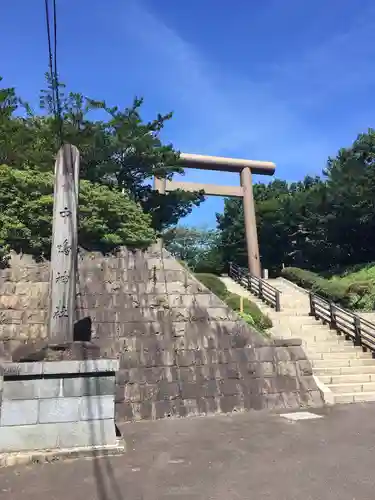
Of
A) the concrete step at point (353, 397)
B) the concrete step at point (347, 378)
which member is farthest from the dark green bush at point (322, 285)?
the concrete step at point (353, 397)

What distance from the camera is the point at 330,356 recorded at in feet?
38.6

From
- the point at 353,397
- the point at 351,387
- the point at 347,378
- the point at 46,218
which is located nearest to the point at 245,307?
the point at 347,378

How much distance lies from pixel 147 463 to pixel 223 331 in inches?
193

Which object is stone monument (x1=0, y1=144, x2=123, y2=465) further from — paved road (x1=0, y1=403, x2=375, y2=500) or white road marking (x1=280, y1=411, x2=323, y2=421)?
white road marking (x1=280, y1=411, x2=323, y2=421)

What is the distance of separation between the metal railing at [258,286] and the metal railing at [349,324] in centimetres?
149

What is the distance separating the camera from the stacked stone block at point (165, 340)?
27.9 ft

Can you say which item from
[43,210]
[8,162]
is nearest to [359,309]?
[43,210]

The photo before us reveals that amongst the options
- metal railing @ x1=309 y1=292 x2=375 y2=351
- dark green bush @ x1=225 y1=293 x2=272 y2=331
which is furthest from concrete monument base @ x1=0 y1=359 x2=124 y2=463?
metal railing @ x1=309 y1=292 x2=375 y2=351

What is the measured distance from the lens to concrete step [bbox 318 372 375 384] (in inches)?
403

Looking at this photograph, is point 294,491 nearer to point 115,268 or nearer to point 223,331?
point 223,331

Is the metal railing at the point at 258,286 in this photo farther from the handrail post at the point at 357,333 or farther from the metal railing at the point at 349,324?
the handrail post at the point at 357,333

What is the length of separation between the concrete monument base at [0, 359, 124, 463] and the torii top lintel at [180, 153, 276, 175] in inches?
702

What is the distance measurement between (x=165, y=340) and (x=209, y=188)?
15.3 meters

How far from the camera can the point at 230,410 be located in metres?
8.43
